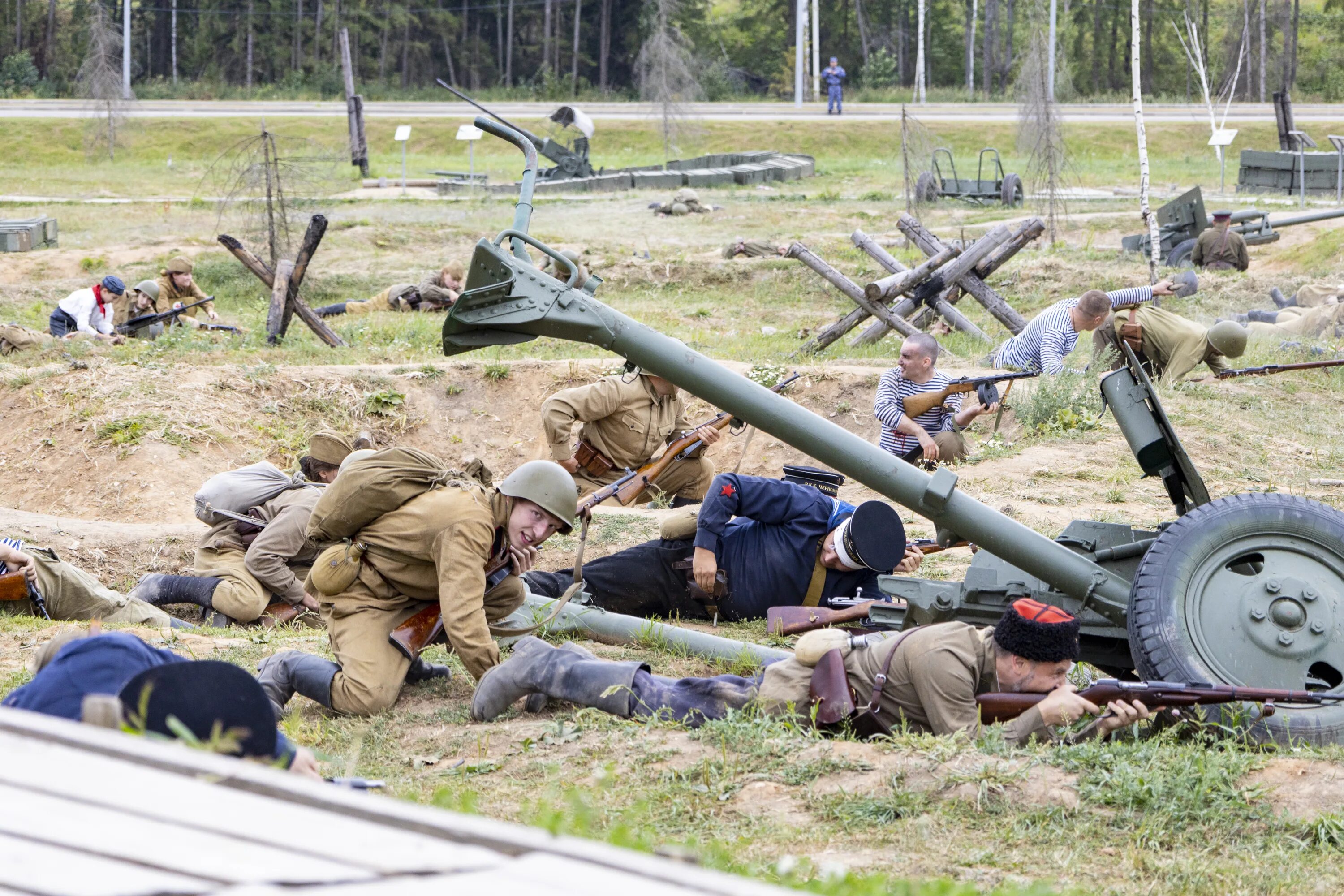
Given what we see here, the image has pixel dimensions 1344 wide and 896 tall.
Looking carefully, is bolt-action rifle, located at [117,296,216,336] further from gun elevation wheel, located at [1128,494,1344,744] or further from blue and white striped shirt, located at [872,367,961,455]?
gun elevation wheel, located at [1128,494,1344,744]

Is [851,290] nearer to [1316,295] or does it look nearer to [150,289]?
[1316,295]

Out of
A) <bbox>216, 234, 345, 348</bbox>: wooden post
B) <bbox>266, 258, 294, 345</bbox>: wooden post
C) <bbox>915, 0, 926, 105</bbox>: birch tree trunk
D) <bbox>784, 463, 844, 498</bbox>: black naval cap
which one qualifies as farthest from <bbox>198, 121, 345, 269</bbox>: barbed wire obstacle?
<bbox>915, 0, 926, 105</bbox>: birch tree trunk

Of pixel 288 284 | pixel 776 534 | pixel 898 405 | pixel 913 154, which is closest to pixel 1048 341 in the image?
pixel 898 405

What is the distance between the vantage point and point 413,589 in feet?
19.5

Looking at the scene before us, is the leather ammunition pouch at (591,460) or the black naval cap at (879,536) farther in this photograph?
the leather ammunition pouch at (591,460)

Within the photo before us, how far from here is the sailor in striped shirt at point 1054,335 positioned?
1046 cm

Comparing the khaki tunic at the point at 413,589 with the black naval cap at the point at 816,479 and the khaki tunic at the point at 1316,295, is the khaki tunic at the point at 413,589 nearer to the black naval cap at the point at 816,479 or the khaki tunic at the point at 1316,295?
the black naval cap at the point at 816,479

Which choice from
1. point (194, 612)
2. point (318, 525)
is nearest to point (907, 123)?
point (194, 612)

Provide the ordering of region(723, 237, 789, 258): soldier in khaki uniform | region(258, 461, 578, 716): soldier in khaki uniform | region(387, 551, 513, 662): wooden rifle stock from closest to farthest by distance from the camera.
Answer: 1. region(258, 461, 578, 716): soldier in khaki uniform
2. region(387, 551, 513, 662): wooden rifle stock
3. region(723, 237, 789, 258): soldier in khaki uniform

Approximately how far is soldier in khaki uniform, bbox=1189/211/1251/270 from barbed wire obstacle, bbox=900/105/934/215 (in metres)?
4.52

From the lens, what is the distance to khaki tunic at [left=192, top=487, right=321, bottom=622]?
311 inches

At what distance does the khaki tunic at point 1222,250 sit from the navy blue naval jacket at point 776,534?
1325 centimetres

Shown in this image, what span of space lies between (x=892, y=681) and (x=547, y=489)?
1.60 m

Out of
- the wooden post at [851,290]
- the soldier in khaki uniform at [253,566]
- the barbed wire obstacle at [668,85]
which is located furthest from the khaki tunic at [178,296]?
the barbed wire obstacle at [668,85]
